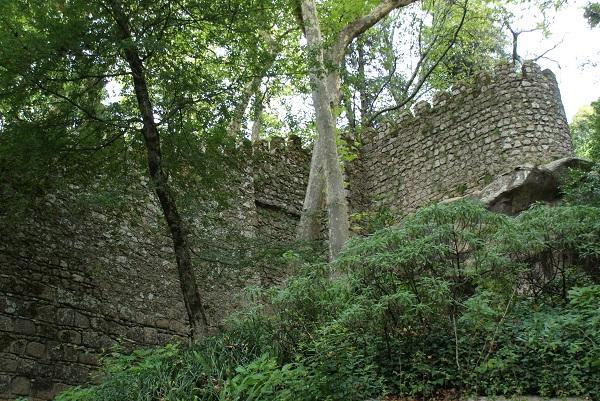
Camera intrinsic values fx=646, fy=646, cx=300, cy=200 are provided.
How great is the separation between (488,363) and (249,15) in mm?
5145

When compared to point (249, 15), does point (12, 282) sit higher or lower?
lower

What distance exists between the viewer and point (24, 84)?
702 centimetres

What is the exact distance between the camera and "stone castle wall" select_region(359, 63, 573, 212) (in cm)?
1161

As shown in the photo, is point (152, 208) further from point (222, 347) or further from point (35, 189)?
point (222, 347)

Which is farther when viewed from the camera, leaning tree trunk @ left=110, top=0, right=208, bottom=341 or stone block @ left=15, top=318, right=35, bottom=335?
stone block @ left=15, top=318, right=35, bottom=335

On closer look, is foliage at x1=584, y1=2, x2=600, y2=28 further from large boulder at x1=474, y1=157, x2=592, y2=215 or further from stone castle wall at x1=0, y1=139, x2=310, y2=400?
stone castle wall at x1=0, y1=139, x2=310, y2=400

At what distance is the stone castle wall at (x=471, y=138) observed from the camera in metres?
11.6

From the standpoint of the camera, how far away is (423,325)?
5.45 meters

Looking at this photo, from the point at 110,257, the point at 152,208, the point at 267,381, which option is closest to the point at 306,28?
the point at 152,208

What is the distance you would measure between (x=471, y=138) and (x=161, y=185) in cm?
691

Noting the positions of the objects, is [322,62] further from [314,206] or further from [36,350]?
[36,350]

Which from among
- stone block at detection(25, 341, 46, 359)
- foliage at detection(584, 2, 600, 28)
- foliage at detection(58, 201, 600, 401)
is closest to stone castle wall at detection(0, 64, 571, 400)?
stone block at detection(25, 341, 46, 359)

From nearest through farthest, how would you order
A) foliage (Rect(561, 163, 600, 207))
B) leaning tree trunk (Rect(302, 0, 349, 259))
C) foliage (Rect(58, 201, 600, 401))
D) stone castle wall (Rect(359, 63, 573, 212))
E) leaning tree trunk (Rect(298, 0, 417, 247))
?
foliage (Rect(58, 201, 600, 401)) < foliage (Rect(561, 163, 600, 207)) < leaning tree trunk (Rect(302, 0, 349, 259)) < leaning tree trunk (Rect(298, 0, 417, 247)) < stone castle wall (Rect(359, 63, 573, 212))

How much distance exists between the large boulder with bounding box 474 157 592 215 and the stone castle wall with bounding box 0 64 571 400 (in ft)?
4.12
